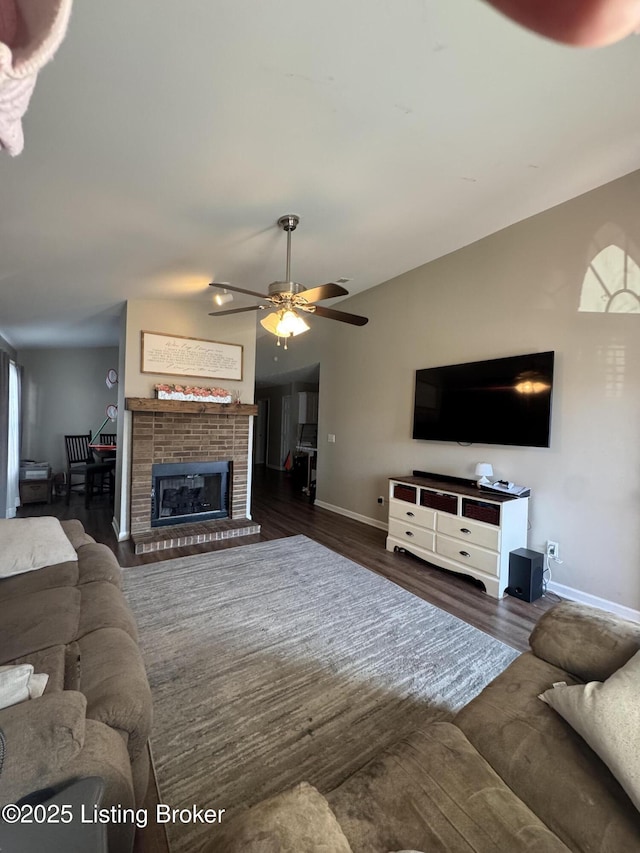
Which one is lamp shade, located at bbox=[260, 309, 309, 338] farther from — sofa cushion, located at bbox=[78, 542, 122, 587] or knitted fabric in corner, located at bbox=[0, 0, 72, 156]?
knitted fabric in corner, located at bbox=[0, 0, 72, 156]

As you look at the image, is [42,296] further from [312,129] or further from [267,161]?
[312,129]

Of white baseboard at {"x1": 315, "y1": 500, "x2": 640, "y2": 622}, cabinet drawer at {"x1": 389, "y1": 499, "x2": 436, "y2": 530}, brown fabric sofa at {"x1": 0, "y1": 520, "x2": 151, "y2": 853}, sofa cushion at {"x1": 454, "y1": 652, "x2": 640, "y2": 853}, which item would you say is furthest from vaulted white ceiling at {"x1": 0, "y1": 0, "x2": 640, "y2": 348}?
white baseboard at {"x1": 315, "y1": 500, "x2": 640, "y2": 622}

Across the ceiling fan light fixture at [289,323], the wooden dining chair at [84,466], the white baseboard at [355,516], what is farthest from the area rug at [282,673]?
the wooden dining chair at [84,466]

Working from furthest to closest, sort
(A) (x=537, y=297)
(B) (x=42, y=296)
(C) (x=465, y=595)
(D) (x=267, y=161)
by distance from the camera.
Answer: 1. (B) (x=42, y=296)
2. (A) (x=537, y=297)
3. (C) (x=465, y=595)
4. (D) (x=267, y=161)

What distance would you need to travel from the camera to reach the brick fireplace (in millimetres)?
3916

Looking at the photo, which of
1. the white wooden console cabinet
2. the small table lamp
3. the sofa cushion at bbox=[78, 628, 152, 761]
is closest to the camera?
the sofa cushion at bbox=[78, 628, 152, 761]

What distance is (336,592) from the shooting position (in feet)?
9.32

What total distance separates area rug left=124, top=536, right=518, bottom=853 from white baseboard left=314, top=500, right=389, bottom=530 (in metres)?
1.50

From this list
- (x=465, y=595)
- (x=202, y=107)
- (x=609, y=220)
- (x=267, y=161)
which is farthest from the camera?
(x=465, y=595)

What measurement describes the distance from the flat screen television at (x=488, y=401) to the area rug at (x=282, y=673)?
1.61 m

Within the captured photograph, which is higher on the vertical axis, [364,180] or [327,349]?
[364,180]

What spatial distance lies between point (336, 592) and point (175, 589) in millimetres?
1241

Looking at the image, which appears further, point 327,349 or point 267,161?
point 327,349

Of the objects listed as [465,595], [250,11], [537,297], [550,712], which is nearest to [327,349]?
[537,297]
